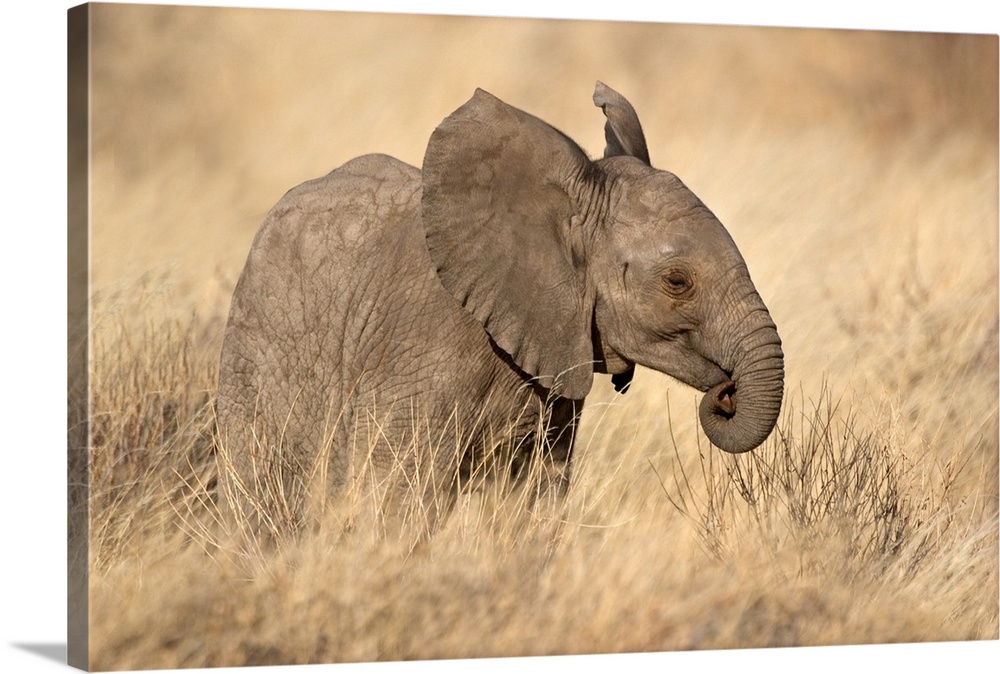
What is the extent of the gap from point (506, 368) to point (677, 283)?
34.8 inches

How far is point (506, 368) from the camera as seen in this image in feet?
32.5

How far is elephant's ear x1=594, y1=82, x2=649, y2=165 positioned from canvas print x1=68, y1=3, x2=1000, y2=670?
0.01 metres

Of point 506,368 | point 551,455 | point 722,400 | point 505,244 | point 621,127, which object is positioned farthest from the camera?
point 621,127

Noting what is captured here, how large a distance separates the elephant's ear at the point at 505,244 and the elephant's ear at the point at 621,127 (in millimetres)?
525

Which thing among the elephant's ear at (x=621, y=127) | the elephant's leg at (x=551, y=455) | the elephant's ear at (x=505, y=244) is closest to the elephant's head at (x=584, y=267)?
the elephant's ear at (x=505, y=244)

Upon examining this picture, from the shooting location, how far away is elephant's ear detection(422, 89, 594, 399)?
9766 millimetres

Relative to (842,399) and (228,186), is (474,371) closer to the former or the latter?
(842,399)

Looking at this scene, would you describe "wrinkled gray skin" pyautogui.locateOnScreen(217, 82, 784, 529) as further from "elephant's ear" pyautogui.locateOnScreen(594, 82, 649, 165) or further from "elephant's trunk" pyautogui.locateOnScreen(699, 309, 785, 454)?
"elephant's ear" pyautogui.locateOnScreen(594, 82, 649, 165)

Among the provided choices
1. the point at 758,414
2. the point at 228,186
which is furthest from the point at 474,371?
the point at 228,186

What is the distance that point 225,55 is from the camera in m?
10.4

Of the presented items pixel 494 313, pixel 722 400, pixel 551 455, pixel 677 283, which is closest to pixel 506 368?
pixel 494 313

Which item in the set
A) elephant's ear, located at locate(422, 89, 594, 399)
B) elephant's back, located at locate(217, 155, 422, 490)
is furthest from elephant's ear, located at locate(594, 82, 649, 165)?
elephant's back, located at locate(217, 155, 422, 490)

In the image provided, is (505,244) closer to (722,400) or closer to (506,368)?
(506,368)

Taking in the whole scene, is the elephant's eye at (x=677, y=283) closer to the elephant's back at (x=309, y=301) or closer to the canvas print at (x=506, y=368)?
the canvas print at (x=506, y=368)
